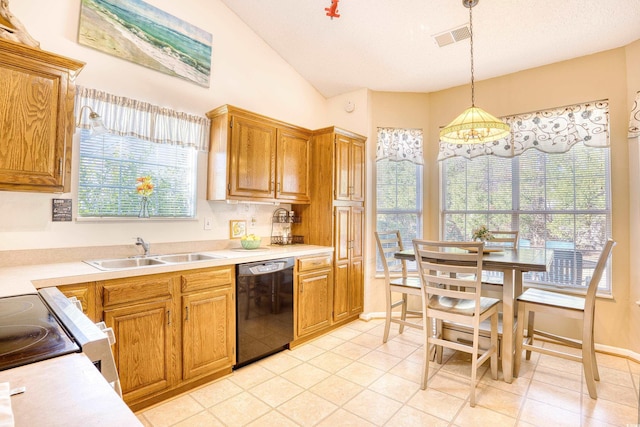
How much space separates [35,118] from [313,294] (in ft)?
8.31

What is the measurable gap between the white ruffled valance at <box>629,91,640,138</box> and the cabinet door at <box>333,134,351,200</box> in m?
2.58

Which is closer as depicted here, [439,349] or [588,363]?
[588,363]

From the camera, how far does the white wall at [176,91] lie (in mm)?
2191

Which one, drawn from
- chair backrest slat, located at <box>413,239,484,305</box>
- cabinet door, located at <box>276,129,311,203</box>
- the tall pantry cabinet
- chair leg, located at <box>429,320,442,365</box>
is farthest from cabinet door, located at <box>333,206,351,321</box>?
chair backrest slat, located at <box>413,239,484,305</box>

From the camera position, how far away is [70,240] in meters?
2.34

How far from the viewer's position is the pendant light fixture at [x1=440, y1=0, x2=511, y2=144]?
2410 mm

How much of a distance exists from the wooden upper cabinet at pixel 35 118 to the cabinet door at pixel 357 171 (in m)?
2.60

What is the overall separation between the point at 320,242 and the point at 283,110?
1.62 meters

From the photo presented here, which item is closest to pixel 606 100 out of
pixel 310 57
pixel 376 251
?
pixel 376 251

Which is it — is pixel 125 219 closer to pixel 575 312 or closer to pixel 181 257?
pixel 181 257

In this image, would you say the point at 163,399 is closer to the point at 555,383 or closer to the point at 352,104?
the point at 555,383

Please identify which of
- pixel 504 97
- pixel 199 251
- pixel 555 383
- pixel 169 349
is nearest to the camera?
pixel 169 349

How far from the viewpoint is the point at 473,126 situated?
2412 mm

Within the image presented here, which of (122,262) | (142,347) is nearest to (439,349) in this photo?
(142,347)
